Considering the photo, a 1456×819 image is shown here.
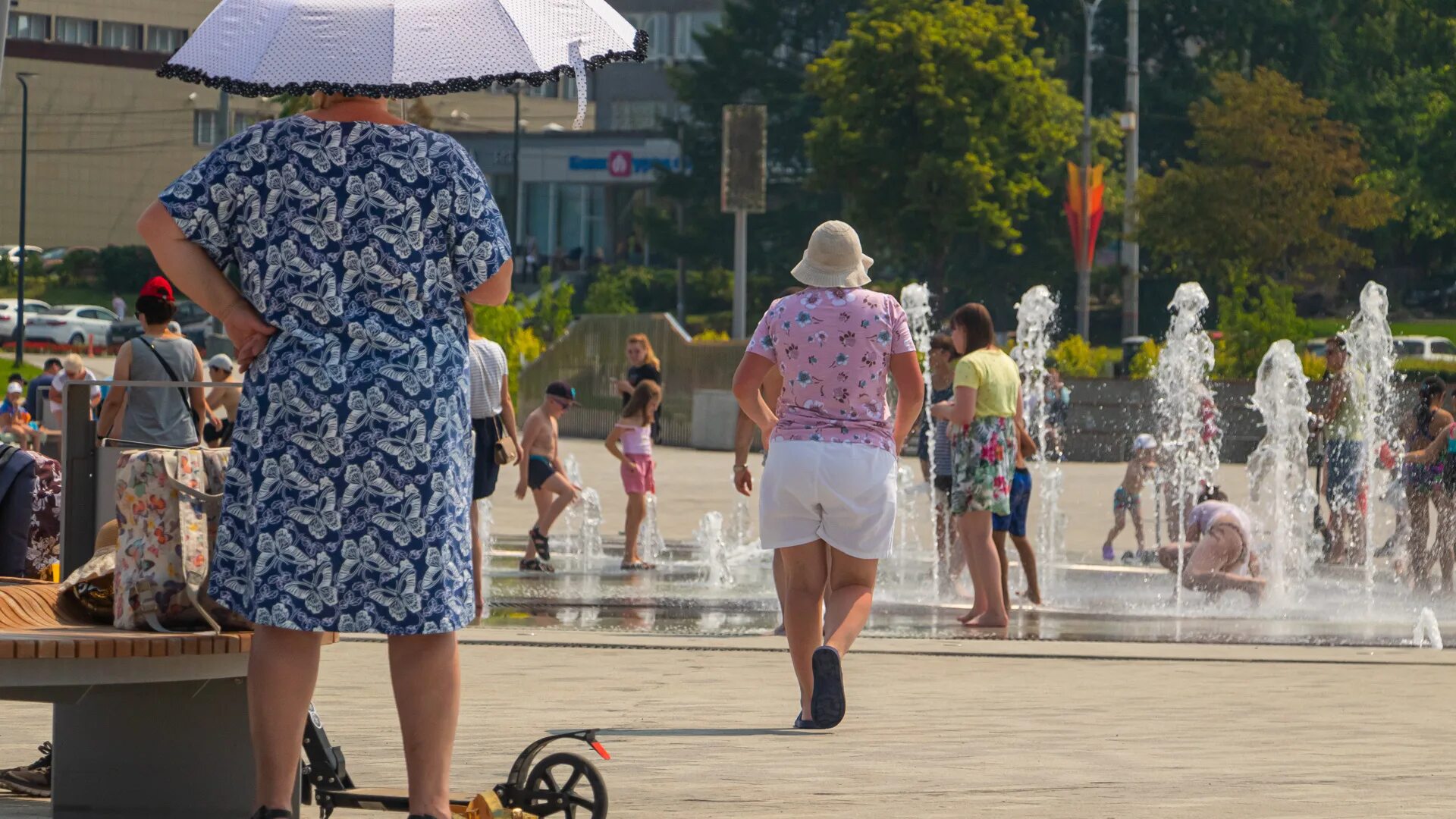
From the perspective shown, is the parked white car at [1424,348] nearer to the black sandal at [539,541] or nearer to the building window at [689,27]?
the black sandal at [539,541]

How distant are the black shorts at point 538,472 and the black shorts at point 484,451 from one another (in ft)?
13.2

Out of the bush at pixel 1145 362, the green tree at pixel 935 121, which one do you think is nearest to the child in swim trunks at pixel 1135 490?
the bush at pixel 1145 362

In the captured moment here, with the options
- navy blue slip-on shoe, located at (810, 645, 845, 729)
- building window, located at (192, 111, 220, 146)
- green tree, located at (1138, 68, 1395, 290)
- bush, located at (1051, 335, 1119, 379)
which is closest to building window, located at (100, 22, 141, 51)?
building window, located at (192, 111, 220, 146)

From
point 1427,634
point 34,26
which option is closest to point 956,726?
point 1427,634

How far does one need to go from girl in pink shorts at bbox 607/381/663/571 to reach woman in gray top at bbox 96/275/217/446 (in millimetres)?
5008

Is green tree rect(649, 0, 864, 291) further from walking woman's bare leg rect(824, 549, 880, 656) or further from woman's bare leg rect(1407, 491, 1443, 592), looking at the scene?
walking woman's bare leg rect(824, 549, 880, 656)

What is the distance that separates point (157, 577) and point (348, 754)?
1.80 m

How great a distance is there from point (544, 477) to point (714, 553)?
1.55 metres

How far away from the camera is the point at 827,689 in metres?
6.82

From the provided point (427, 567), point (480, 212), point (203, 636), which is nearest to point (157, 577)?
point (203, 636)

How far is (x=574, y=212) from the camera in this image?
88.2 m

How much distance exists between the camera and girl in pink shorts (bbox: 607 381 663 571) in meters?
15.1

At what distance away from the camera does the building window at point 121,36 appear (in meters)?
83.1

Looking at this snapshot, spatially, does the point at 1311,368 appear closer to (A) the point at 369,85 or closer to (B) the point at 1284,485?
(B) the point at 1284,485
